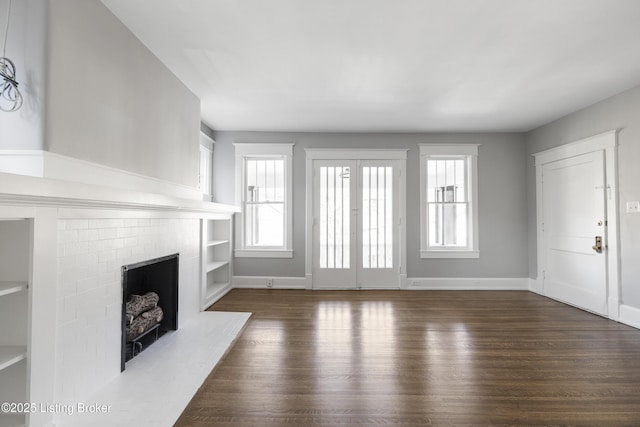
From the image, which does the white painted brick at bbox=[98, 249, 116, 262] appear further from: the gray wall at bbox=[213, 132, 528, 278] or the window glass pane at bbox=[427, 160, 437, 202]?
the window glass pane at bbox=[427, 160, 437, 202]

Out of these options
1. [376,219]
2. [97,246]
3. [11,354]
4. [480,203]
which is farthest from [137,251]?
[480,203]

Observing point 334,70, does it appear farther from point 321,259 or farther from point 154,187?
point 321,259

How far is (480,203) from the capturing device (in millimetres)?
5070

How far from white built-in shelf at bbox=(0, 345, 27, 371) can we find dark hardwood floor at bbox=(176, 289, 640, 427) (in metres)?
0.88

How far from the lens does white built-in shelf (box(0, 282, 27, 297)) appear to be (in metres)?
1.40

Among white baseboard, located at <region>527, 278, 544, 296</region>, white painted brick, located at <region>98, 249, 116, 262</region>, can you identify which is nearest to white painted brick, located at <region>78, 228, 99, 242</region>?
white painted brick, located at <region>98, 249, 116, 262</region>

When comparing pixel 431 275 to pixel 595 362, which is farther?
pixel 431 275

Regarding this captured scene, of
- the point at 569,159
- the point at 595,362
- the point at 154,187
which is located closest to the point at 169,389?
the point at 154,187

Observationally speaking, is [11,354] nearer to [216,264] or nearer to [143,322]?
[143,322]

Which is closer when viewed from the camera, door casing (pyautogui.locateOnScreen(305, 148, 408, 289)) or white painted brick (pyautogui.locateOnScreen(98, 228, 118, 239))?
white painted brick (pyautogui.locateOnScreen(98, 228, 118, 239))

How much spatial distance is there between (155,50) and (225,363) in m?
2.72

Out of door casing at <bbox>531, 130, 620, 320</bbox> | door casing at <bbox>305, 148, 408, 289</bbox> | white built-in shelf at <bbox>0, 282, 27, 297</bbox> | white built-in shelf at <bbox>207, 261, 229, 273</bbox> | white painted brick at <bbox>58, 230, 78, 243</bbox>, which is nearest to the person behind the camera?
white built-in shelf at <bbox>0, 282, 27, 297</bbox>

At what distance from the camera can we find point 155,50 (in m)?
2.62

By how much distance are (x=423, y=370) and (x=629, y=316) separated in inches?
113
